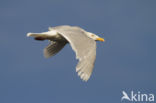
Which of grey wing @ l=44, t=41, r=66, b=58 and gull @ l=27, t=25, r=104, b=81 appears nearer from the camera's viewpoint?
gull @ l=27, t=25, r=104, b=81

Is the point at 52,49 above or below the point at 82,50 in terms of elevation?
above

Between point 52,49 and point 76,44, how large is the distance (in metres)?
2.74

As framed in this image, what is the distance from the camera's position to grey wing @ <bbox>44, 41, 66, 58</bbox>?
12016 mm

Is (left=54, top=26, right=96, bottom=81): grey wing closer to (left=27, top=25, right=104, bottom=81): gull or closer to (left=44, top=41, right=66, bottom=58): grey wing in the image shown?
(left=27, top=25, right=104, bottom=81): gull

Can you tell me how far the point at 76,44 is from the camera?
9.38 meters

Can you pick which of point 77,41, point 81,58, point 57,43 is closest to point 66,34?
point 77,41

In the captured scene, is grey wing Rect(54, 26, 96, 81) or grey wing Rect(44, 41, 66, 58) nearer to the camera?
grey wing Rect(54, 26, 96, 81)

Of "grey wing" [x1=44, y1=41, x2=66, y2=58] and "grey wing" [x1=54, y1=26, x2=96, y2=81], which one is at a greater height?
"grey wing" [x1=44, y1=41, x2=66, y2=58]

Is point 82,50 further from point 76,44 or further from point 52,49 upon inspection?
point 52,49

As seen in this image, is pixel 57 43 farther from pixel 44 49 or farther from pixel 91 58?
pixel 91 58

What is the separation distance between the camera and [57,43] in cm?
1202

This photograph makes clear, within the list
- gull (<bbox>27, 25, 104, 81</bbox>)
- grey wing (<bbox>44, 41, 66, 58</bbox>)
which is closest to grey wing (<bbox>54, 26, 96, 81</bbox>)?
gull (<bbox>27, 25, 104, 81</bbox>)

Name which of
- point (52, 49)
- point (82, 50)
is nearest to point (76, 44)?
point (82, 50)

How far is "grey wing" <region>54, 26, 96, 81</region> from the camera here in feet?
29.1
